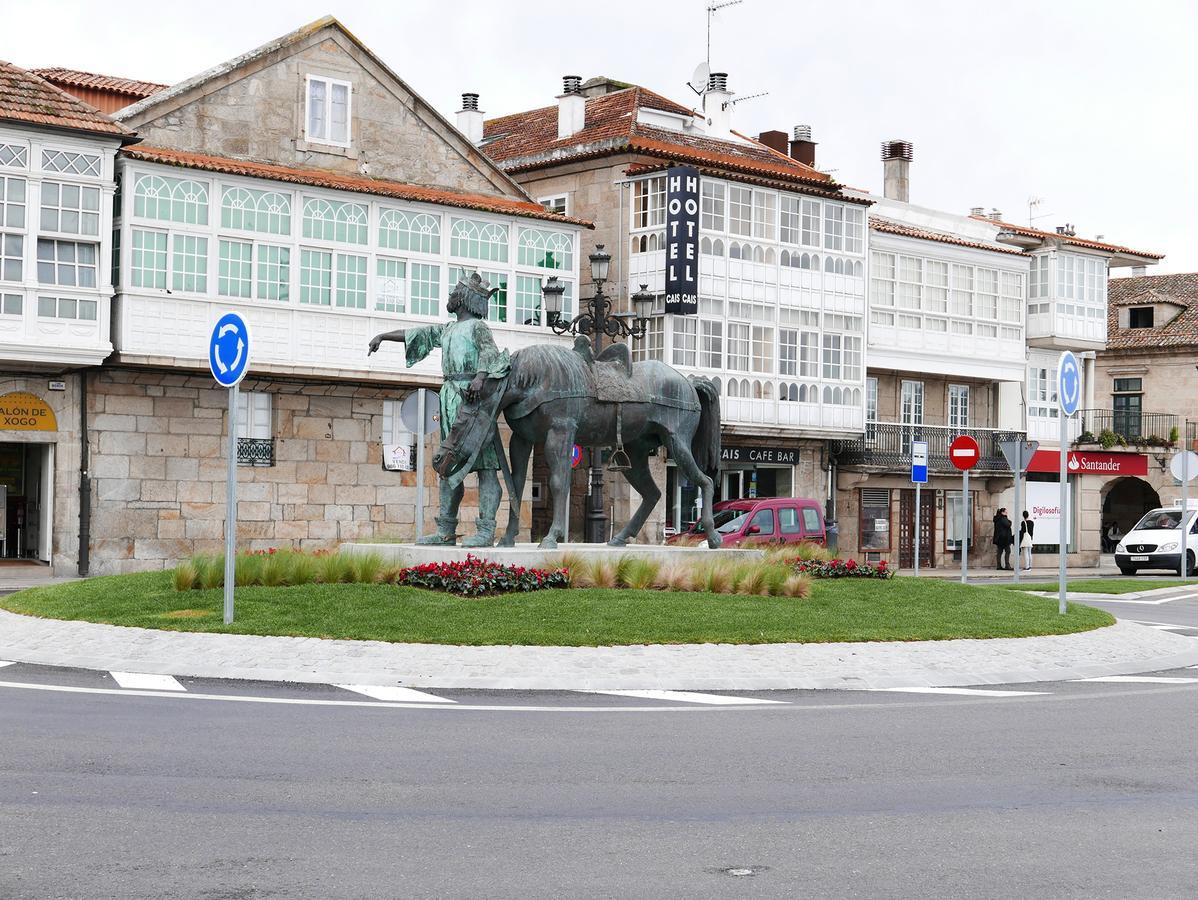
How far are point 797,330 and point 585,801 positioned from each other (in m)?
35.6

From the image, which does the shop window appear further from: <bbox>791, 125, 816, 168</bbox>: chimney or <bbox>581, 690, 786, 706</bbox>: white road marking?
<bbox>581, 690, 786, 706</bbox>: white road marking

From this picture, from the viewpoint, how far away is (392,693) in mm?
12047

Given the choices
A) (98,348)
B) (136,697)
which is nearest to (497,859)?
(136,697)

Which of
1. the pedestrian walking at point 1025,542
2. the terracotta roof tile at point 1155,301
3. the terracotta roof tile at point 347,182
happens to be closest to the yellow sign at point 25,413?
the terracotta roof tile at point 347,182

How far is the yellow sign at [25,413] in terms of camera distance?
30.3 meters

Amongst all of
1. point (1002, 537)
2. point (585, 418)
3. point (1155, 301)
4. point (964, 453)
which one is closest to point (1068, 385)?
point (585, 418)

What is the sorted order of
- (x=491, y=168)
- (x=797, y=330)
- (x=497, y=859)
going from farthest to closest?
(x=797, y=330), (x=491, y=168), (x=497, y=859)

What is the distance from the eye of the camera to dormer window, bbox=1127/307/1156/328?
222 ft

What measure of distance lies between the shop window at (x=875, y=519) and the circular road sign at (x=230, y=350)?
3301 centimetres

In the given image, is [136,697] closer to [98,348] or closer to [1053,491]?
[98,348]

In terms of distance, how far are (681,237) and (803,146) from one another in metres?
16.3

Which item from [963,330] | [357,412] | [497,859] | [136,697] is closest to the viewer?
[497,859]

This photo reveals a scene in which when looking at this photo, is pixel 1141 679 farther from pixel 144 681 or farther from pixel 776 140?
pixel 776 140

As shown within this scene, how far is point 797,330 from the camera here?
42.8m
